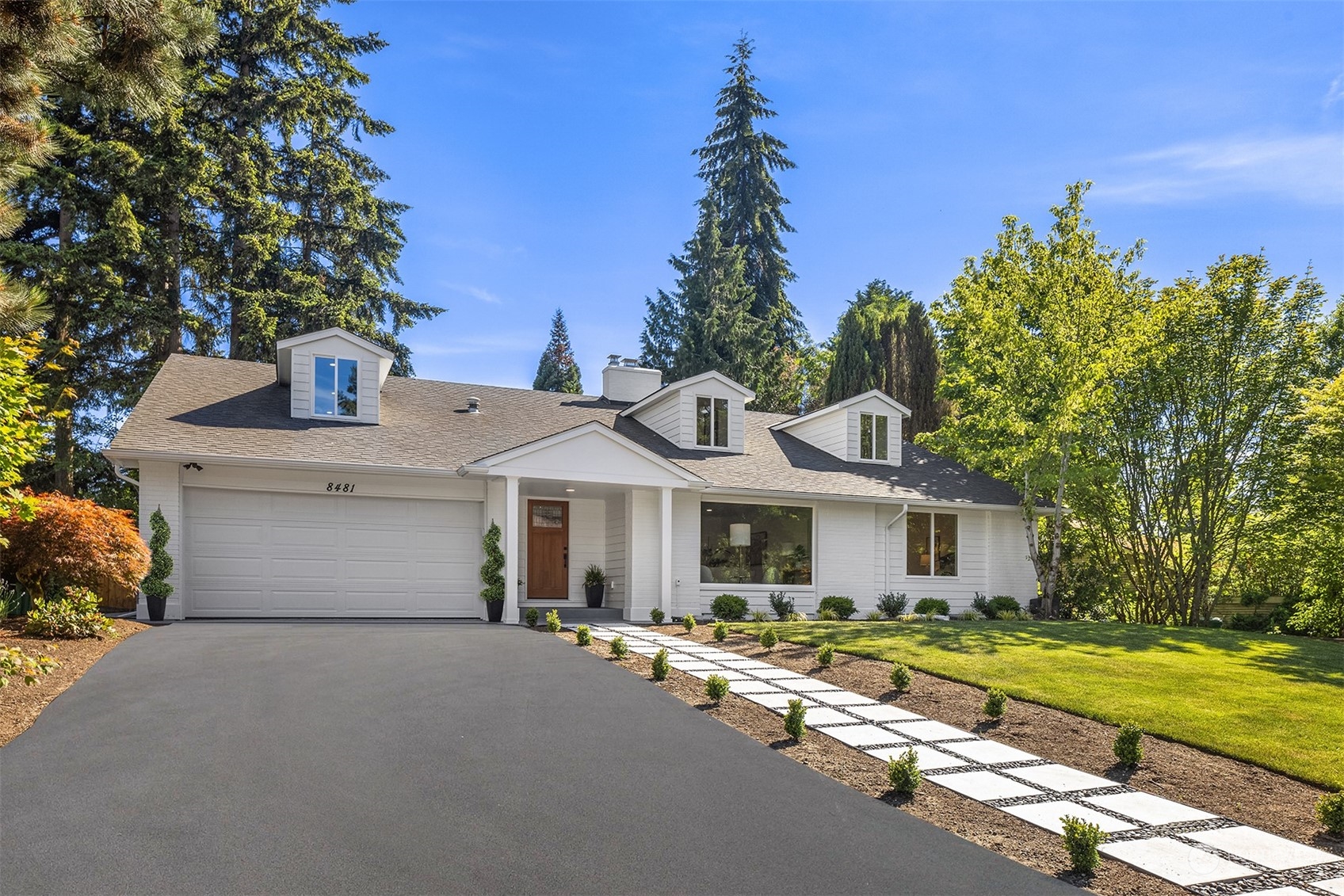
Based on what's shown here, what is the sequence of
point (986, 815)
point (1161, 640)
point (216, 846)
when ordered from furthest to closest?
point (1161, 640)
point (986, 815)
point (216, 846)

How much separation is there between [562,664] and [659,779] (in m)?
4.30

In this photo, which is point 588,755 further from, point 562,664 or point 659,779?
point 562,664

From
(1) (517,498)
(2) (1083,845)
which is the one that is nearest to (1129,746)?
(2) (1083,845)

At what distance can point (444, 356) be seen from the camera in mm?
31109

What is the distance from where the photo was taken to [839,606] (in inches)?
704

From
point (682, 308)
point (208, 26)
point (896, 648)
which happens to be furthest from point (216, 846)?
point (682, 308)

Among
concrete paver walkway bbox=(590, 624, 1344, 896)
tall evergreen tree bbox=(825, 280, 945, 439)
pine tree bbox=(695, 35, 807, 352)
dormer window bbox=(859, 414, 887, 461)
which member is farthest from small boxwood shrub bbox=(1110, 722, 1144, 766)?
pine tree bbox=(695, 35, 807, 352)

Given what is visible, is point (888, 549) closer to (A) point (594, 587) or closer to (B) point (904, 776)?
(A) point (594, 587)

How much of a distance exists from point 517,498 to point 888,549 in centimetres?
821

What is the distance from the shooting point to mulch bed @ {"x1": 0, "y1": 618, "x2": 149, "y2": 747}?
7254 mm

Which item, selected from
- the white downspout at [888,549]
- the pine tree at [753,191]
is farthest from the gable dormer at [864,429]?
the pine tree at [753,191]

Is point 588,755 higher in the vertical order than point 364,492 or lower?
lower

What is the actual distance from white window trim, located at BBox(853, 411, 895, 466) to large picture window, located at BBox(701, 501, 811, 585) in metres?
2.95

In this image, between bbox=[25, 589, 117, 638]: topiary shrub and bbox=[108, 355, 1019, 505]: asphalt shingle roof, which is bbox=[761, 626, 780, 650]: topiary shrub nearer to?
bbox=[108, 355, 1019, 505]: asphalt shingle roof
